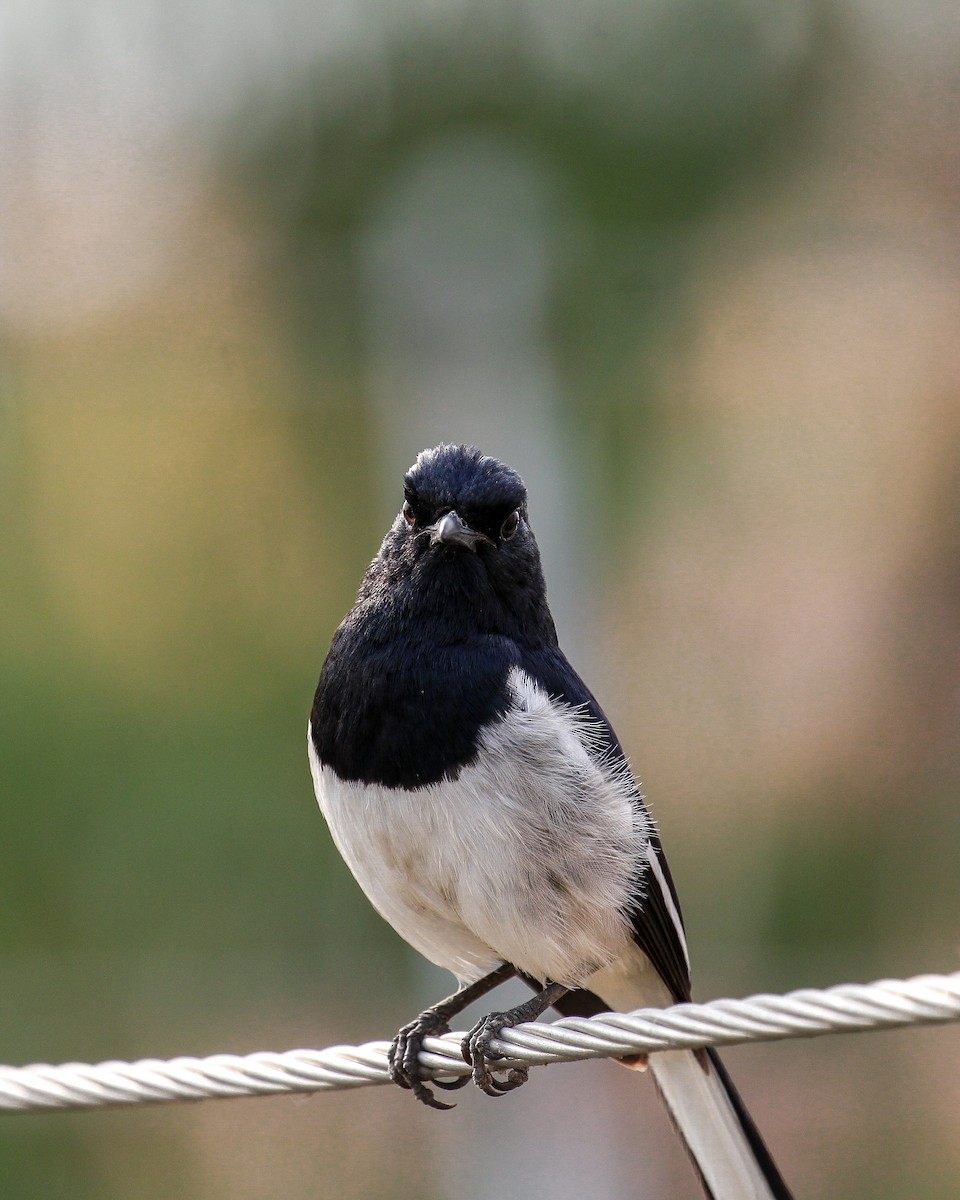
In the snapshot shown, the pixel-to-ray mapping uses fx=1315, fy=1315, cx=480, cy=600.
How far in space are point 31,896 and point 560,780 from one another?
257 inches

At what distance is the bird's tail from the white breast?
328 millimetres

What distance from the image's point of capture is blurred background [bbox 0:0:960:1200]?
270 inches

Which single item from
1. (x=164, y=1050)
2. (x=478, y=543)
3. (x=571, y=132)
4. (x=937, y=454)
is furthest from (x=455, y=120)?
(x=478, y=543)

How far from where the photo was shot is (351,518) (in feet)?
34.7

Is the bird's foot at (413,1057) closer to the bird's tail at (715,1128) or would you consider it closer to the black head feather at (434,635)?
the bird's tail at (715,1128)

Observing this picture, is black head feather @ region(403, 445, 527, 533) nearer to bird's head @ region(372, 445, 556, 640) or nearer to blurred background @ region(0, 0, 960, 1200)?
bird's head @ region(372, 445, 556, 640)

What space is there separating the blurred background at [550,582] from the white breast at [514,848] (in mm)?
3080

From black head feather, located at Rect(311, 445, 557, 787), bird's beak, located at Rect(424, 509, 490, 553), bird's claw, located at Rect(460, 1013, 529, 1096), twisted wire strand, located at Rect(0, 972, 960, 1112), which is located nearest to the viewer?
twisted wire strand, located at Rect(0, 972, 960, 1112)

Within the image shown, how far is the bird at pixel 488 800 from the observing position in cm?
303

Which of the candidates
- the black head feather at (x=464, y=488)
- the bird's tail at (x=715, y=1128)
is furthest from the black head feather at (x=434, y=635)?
the bird's tail at (x=715, y=1128)

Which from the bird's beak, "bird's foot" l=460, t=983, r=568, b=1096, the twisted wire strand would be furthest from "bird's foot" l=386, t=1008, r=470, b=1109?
the bird's beak

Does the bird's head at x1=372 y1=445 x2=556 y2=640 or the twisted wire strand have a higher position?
the bird's head at x1=372 y1=445 x2=556 y2=640

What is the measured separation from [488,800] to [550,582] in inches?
126

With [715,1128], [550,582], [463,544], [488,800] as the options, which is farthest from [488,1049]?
[550,582]
